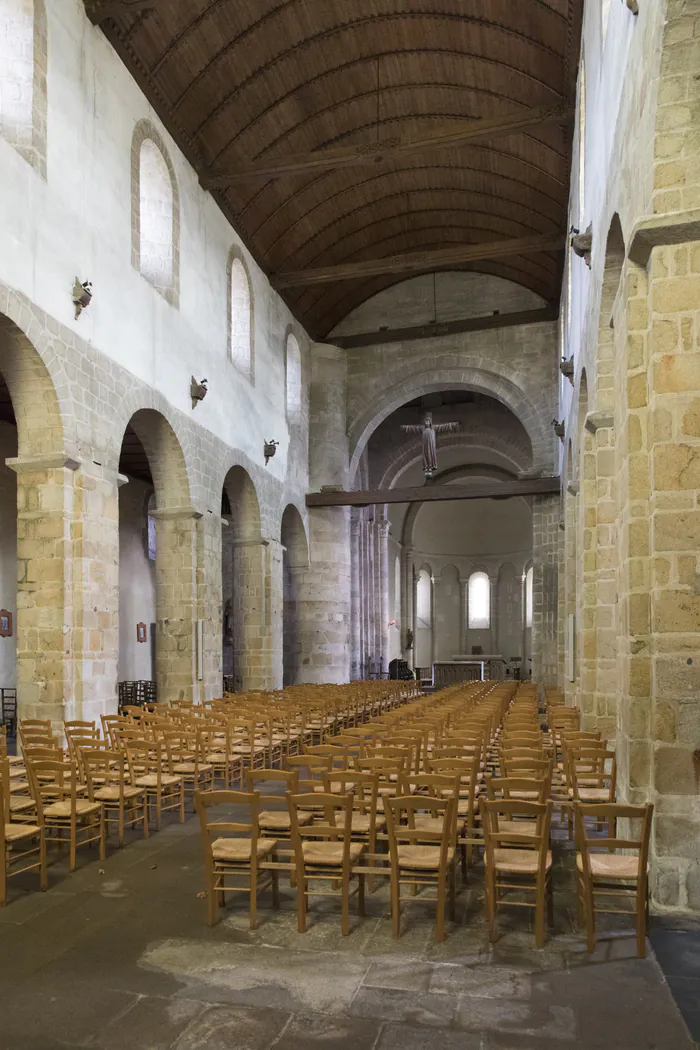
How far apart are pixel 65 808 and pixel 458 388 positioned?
20750 millimetres

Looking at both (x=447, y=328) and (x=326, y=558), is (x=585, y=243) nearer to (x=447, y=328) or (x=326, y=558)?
(x=447, y=328)

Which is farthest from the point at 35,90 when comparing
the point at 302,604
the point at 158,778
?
the point at 302,604

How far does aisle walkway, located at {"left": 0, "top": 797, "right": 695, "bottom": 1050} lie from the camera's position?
394 centimetres

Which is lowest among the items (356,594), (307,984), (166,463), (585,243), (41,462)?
(307,984)

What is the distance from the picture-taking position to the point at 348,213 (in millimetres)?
21531

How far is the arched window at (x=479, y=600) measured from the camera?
133 feet

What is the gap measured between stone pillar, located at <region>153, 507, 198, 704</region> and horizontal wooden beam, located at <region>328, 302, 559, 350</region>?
11749 mm

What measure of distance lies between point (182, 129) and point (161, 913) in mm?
14542

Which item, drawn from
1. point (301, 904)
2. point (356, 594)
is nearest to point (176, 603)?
point (301, 904)

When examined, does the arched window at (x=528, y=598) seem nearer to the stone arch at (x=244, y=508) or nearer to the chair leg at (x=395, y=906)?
the stone arch at (x=244, y=508)

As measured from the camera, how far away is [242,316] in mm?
20234

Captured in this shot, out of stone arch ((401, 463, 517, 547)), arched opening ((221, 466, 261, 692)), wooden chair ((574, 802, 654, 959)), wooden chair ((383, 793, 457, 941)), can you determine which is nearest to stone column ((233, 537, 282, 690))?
arched opening ((221, 466, 261, 692))

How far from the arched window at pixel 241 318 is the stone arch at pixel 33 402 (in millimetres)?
8385

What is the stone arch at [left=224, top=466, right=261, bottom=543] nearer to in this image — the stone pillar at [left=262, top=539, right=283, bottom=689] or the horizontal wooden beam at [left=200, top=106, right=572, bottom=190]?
the stone pillar at [left=262, top=539, right=283, bottom=689]
